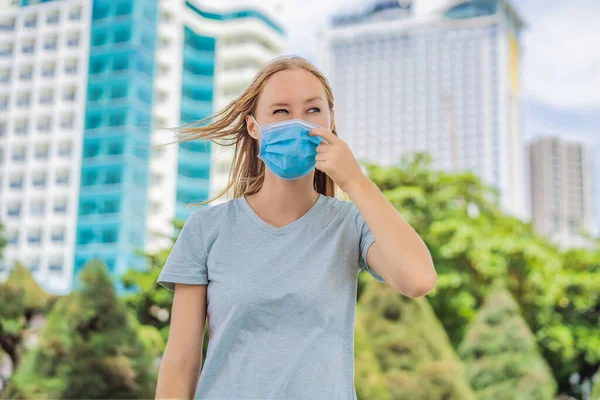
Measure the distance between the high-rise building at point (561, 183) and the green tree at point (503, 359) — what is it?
81.4 m

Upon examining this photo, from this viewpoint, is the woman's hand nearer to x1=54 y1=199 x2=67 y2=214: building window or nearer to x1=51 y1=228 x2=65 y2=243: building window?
x1=51 y1=228 x2=65 y2=243: building window

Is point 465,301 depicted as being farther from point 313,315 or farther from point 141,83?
point 141,83

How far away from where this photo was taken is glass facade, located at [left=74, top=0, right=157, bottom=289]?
91.9ft

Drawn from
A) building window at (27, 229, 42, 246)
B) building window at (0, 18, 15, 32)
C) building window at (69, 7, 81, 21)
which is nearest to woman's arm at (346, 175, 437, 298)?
building window at (27, 229, 42, 246)

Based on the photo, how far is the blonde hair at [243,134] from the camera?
1.52m

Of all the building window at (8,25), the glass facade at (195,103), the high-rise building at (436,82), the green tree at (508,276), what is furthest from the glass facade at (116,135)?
the high-rise building at (436,82)

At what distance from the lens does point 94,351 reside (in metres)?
6.42

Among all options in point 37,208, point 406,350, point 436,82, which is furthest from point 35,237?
point 436,82

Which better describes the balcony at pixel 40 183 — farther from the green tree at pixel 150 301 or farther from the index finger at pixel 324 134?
the index finger at pixel 324 134

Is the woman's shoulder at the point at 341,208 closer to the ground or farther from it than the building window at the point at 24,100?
closer to the ground

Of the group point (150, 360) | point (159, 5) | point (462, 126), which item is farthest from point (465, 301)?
point (462, 126)

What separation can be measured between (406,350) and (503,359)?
10.5 ft

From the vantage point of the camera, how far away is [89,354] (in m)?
6.41

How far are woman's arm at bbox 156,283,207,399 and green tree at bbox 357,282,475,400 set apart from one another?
16.6 feet
